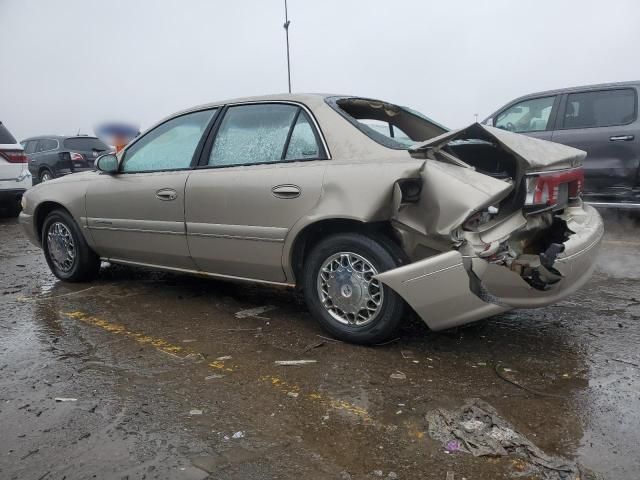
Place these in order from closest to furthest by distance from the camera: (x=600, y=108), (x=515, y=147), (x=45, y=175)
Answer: (x=515, y=147), (x=600, y=108), (x=45, y=175)

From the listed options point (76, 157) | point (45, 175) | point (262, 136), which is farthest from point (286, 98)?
point (45, 175)

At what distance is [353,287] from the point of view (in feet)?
10.5

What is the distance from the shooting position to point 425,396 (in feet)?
8.79

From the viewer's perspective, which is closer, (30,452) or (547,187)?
(30,452)

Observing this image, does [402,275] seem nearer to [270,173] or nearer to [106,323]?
A: [270,173]

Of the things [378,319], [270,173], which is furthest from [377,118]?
[378,319]

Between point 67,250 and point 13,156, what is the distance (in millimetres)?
5250

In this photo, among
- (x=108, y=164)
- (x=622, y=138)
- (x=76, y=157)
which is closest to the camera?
(x=108, y=164)

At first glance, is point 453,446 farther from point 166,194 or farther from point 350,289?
point 166,194

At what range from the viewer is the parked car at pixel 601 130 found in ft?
21.5

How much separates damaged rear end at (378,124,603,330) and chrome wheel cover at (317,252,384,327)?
0.74ft

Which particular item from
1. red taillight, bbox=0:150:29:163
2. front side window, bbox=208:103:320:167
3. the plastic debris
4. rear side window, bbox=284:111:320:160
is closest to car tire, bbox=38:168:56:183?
red taillight, bbox=0:150:29:163

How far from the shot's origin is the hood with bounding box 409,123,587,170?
3.01 metres

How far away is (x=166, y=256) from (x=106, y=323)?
2.19 ft
